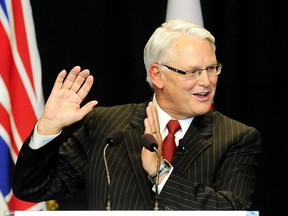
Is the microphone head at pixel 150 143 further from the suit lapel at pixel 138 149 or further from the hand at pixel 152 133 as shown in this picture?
the suit lapel at pixel 138 149

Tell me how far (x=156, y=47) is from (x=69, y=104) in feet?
1.42

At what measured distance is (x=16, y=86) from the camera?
342 centimetres

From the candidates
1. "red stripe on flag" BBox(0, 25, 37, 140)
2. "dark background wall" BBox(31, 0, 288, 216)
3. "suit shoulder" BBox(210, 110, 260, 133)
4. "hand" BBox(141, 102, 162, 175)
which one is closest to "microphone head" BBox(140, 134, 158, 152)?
"hand" BBox(141, 102, 162, 175)

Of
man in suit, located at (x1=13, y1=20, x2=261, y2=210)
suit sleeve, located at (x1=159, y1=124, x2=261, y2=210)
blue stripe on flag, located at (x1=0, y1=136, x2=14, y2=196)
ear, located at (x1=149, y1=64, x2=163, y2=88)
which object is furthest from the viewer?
blue stripe on flag, located at (x1=0, y1=136, x2=14, y2=196)

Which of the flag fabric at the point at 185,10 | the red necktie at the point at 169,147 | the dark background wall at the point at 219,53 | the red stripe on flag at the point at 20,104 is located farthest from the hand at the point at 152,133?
the dark background wall at the point at 219,53

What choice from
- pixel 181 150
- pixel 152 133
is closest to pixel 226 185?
pixel 181 150

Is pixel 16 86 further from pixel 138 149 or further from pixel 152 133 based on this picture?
pixel 152 133

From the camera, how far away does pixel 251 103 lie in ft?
12.7

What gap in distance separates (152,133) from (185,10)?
1.23 m

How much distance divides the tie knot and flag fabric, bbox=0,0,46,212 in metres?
0.88

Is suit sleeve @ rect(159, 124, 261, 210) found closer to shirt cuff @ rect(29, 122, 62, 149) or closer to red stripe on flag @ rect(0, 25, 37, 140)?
shirt cuff @ rect(29, 122, 62, 149)

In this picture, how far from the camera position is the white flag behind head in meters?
3.66

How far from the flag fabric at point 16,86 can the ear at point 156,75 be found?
763 mm

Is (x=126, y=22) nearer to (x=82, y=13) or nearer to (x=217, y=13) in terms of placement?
(x=82, y=13)
